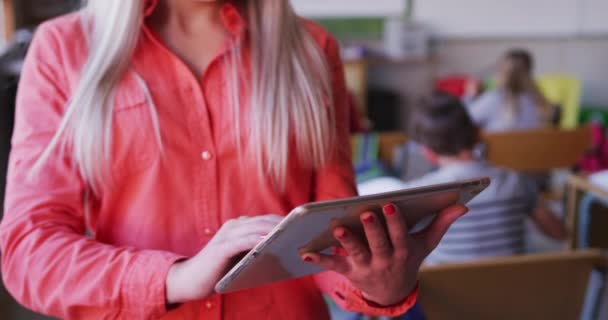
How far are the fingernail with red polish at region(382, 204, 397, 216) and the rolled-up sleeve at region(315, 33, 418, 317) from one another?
223 mm

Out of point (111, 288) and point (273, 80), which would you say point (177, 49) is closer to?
point (273, 80)

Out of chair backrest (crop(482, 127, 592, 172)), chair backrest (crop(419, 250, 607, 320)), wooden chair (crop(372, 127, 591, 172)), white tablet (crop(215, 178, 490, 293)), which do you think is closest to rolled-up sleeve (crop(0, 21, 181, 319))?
white tablet (crop(215, 178, 490, 293))

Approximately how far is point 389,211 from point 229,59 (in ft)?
1.26

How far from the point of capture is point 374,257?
2.79 ft

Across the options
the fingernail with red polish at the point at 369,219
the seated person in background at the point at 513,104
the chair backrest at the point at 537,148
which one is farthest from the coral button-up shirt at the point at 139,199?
the seated person in background at the point at 513,104

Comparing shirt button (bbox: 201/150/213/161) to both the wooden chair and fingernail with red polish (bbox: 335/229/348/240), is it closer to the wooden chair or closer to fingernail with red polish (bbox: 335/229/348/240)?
fingernail with red polish (bbox: 335/229/348/240)

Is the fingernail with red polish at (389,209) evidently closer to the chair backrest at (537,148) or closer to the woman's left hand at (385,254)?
the woman's left hand at (385,254)

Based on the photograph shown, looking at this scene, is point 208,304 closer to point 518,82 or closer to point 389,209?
point 389,209

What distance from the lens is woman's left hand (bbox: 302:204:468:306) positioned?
2.64 ft

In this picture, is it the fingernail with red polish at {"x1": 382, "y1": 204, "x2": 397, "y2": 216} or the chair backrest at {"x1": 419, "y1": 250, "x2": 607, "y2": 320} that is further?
the chair backrest at {"x1": 419, "y1": 250, "x2": 607, "y2": 320}

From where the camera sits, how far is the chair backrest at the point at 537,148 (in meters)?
3.57

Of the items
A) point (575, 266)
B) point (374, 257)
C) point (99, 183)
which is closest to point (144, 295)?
point (99, 183)

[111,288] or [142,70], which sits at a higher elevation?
[142,70]

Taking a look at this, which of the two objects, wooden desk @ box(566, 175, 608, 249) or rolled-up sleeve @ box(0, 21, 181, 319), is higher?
rolled-up sleeve @ box(0, 21, 181, 319)
